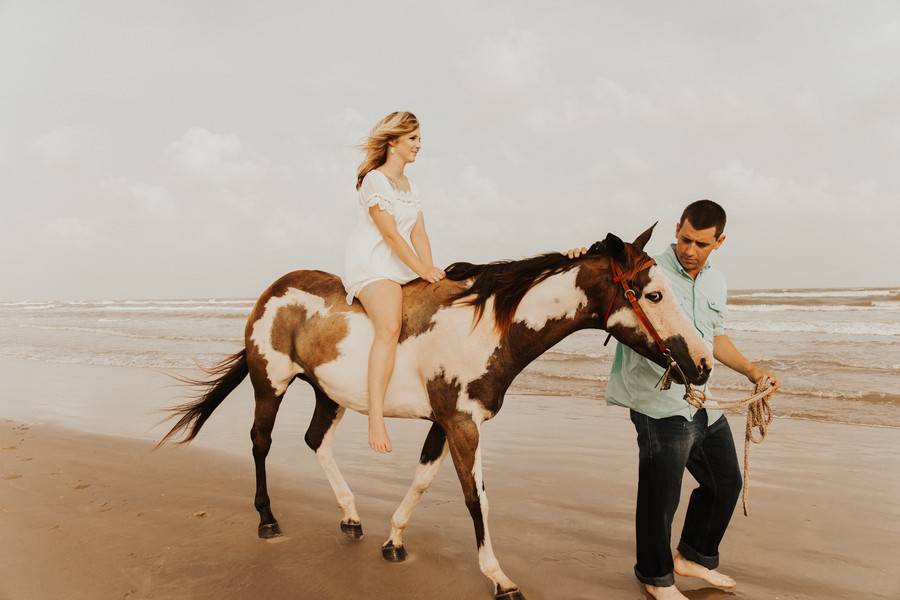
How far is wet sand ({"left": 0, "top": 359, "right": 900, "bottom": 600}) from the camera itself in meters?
2.84

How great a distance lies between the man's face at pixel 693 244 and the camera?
251 centimetres

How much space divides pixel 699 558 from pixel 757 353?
31.7ft

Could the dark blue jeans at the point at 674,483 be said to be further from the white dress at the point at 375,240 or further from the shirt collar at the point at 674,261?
the white dress at the point at 375,240

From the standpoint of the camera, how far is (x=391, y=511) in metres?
3.87

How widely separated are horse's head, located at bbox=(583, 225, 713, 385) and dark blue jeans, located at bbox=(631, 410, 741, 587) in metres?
0.38

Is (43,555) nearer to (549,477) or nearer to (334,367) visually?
(334,367)

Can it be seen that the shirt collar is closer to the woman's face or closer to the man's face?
the man's face

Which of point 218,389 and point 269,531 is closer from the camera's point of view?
point 269,531

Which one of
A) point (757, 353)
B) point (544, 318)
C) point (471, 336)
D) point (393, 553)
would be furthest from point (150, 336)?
point (544, 318)

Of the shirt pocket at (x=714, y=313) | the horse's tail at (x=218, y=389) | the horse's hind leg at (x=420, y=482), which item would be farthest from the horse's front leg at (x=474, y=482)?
the horse's tail at (x=218, y=389)

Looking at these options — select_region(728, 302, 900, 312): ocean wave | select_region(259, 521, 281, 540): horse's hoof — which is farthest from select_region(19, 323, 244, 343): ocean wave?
select_region(728, 302, 900, 312): ocean wave

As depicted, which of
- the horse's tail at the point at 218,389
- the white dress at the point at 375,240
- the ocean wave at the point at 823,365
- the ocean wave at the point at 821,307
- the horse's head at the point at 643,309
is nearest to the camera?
the horse's head at the point at 643,309

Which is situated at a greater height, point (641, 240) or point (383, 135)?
point (383, 135)

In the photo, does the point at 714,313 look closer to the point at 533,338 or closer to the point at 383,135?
the point at 533,338
